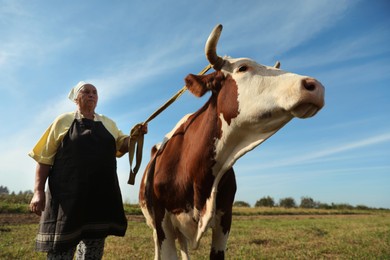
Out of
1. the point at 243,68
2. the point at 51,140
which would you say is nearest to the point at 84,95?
the point at 51,140

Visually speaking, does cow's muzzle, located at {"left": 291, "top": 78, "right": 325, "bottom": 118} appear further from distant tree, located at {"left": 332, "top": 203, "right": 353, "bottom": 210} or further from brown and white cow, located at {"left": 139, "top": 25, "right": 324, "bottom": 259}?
distant tree, located at {"left": 332, "top": 203, "right": 353, "bottom": 210}

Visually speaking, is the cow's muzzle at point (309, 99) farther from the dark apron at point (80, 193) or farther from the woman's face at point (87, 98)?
the woman's face at point (87, 98)

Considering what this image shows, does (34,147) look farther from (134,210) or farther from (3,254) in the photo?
(134,210)

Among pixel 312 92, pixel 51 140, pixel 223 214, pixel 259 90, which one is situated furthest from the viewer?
pixel 223 214

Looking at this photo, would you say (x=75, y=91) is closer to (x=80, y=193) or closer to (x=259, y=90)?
(x=80, y=193)

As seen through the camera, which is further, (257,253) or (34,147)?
(257,253)

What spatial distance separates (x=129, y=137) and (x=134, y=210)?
73.5 feet

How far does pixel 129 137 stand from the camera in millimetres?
3924

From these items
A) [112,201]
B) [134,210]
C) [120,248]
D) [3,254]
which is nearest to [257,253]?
[120,248]

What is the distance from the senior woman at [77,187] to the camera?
3.00 meters

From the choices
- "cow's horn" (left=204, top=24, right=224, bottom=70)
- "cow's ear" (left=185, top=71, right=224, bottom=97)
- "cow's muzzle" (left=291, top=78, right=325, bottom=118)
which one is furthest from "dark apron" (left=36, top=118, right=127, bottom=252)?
"cow's muzzle" (left=291, top=78, right=325, bottom=118)

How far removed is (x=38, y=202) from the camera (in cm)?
299

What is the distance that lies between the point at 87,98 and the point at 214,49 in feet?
4.92

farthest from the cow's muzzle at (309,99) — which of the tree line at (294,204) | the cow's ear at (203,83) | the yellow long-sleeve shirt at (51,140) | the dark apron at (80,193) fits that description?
the tree line at (294,204)
